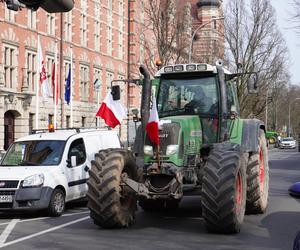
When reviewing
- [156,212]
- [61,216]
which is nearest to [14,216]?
[61,216]

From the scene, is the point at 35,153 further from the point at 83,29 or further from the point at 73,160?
the point at 83,29

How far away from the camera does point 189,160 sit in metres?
10.2

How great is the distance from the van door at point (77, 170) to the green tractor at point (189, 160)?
1800mm

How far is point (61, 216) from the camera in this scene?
12.1 metres

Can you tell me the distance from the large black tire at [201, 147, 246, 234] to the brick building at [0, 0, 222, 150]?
77.0 ft

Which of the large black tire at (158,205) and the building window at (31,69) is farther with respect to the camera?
the building window at (31,69)

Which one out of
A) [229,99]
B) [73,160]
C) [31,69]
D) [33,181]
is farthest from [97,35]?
[229,99]

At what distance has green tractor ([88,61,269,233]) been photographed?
359 inches

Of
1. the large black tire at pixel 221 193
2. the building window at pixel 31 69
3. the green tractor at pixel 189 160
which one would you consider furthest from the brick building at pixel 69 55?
the large black tire at pixel 221 193

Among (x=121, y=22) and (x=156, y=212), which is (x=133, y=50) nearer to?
(x=121, y=22)

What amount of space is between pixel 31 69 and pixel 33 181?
24.5 m

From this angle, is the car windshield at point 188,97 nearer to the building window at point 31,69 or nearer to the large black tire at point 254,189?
the large black tire at point 254,189

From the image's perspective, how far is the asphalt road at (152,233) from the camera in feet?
28.2

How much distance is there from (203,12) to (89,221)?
2896 inches
